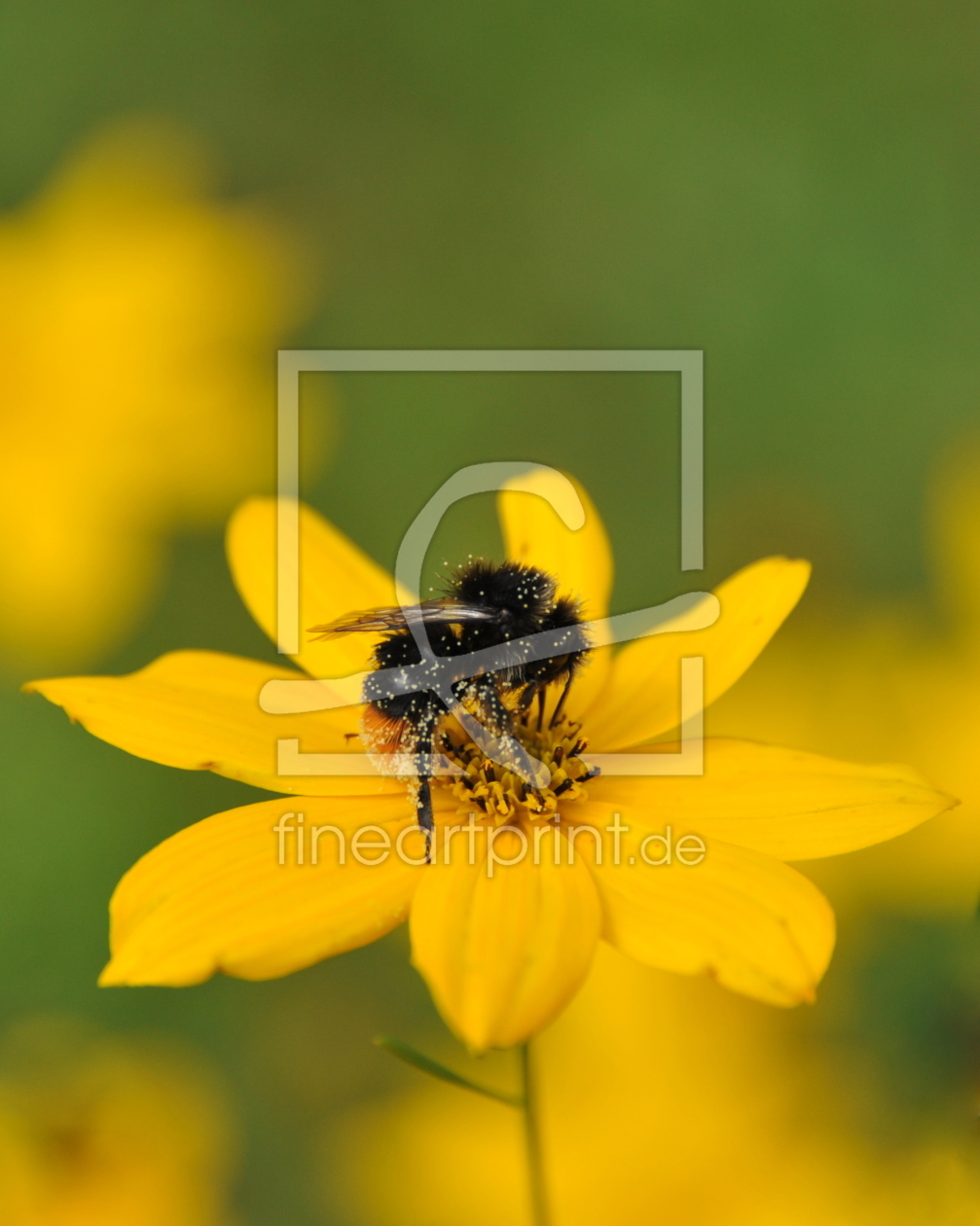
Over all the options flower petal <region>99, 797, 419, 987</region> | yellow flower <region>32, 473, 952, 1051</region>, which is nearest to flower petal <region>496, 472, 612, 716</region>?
yellow flower <region>32, 473, 952, 1051</region>

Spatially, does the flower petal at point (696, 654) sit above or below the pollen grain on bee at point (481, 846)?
above

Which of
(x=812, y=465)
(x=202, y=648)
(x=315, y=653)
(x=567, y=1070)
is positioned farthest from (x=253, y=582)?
(x=812, y=465)

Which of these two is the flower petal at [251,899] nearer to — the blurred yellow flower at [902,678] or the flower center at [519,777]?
the flower center at [519,777]

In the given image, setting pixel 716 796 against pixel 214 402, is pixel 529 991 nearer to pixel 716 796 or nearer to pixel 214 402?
pixel 716 796

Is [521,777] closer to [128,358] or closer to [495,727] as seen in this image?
[495,727]

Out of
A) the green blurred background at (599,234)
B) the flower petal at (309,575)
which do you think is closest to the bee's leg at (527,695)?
the flower petal at (309,575)

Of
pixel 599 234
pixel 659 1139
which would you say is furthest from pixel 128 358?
pixel 659 1139
